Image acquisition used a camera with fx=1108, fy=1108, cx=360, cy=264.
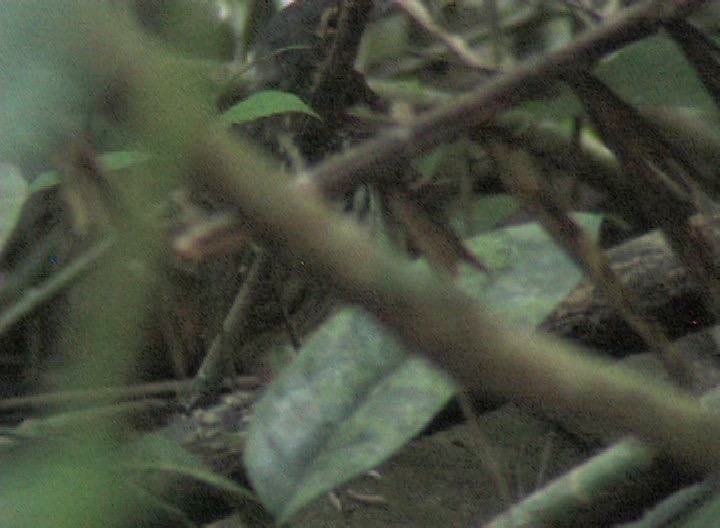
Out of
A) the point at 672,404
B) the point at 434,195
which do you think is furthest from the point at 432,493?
the point at 672,404

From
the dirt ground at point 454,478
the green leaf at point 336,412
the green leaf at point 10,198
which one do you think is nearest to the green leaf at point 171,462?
the green leaf at point 336,412

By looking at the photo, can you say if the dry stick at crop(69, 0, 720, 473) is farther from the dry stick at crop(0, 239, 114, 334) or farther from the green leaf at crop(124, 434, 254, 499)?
the dry stick at crop(0, 239, 114, 334)

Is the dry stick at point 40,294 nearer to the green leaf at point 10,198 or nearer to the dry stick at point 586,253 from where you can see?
the green leaf at point 10,198

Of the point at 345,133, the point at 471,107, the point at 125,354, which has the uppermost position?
the point at 125,354

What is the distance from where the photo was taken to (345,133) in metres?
0.90

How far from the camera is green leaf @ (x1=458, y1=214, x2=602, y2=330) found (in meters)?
0.60

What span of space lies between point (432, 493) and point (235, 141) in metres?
0.82

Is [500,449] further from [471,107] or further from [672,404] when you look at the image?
[672,404]

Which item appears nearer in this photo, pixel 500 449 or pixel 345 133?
pixel 345 133

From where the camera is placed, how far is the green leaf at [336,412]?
56 centimetres

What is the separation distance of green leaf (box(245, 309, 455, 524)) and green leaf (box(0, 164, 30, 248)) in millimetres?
178

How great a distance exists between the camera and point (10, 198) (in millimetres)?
628

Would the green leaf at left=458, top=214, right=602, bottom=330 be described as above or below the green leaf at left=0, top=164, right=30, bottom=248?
below

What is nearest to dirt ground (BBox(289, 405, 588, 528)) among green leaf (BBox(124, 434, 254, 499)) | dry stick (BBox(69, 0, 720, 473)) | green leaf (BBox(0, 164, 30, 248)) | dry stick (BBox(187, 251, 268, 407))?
dry stick (BBox(187, 251, 268, 407))
